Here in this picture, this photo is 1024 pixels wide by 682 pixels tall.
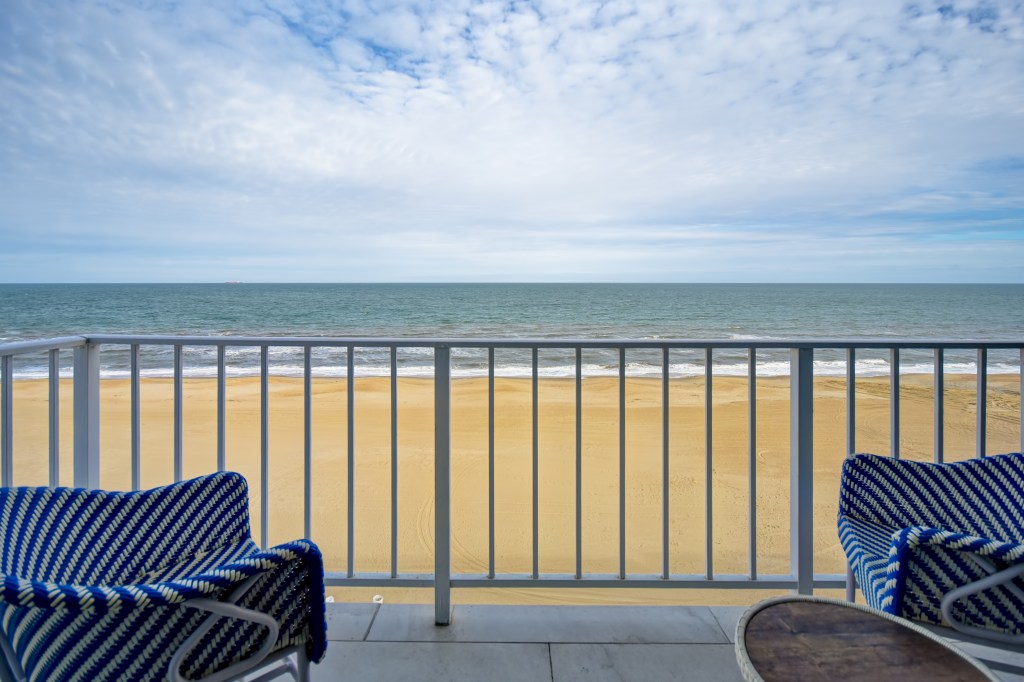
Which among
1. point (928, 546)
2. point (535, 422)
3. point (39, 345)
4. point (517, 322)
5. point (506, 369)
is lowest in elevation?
point (506, 369)

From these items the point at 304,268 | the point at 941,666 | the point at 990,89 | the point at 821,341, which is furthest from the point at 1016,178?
the point at 304,268

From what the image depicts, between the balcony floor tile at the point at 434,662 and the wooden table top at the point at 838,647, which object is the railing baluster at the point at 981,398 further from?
the balcony floor tile at the point at 434,662

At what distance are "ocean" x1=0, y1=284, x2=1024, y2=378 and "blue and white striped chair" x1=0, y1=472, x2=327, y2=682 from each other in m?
8.36

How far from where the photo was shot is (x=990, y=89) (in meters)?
5.35

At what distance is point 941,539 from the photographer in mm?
A: 1083

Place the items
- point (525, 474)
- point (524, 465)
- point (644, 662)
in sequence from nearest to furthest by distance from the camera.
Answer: point (644, 662) → point (525, 474) → point (524, 465)

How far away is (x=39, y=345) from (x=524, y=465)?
3611 mm

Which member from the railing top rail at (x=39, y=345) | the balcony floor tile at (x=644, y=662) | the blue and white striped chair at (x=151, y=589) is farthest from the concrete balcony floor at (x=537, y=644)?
the railing top rail at (x=39, y=345)

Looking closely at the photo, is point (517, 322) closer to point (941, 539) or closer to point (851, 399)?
point (851, 399)

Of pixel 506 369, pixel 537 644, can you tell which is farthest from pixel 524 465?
pixel 506 369

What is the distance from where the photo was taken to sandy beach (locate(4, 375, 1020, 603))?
10.8ft

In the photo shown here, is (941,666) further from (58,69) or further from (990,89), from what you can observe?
(58,69)

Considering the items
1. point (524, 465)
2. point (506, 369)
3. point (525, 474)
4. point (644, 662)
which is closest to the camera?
point (644, 662)

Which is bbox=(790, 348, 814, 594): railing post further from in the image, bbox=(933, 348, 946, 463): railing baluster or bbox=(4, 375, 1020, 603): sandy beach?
bbox=(4, 375, 1020, 603): sandy beach
